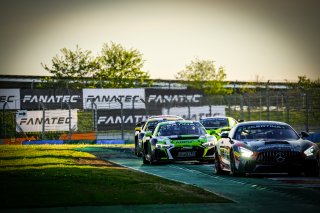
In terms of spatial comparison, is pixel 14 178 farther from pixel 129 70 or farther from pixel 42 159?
pixel 129 70

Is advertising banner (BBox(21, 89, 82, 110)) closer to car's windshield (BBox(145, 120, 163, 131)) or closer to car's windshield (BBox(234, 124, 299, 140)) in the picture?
car's windshield (BBox(145, 120, 163, 131))

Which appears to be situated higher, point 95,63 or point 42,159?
point 95,63

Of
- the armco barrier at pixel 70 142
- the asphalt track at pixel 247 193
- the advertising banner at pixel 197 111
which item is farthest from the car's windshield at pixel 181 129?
the advertising banner at pixel 197 111

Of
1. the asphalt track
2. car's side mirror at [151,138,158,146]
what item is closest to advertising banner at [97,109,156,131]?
car's side mirror at [151,138,158,146]

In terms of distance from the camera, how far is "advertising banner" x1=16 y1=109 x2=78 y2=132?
49438mm

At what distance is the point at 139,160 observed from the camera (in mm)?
27938

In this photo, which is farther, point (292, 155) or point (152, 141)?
point (152, 141)

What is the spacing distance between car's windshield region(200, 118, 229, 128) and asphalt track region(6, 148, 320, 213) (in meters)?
10.4

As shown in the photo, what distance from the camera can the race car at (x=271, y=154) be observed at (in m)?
18.2

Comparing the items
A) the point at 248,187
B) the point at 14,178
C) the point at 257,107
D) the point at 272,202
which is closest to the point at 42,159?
the point at 14,178

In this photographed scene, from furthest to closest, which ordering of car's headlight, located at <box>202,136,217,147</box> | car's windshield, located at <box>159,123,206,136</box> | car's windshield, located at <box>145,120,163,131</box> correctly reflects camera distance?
car's windshield, located at <box>145,120,163,131</box>
car's windshield, located at <box>159,123,206,136</box>
car's headlight, located at <box>202,136,217,147</box>

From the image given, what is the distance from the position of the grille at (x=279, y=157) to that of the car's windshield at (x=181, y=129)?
7.32 m

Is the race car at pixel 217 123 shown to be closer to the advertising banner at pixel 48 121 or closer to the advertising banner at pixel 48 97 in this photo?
the advertising banner at pixel 48 121

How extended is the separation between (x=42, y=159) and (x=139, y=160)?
14.3ft
